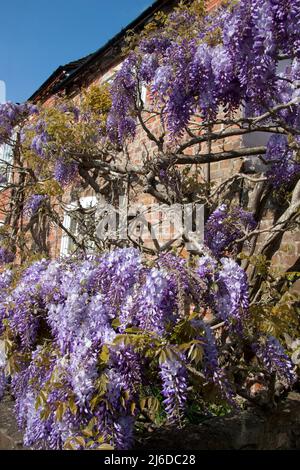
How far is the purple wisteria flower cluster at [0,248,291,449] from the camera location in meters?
1.95

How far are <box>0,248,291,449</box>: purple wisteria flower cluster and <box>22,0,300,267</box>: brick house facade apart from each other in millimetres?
2089

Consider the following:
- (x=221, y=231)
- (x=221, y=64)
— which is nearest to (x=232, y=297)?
(x=221, y=231)

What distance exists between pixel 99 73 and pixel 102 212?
4.24m

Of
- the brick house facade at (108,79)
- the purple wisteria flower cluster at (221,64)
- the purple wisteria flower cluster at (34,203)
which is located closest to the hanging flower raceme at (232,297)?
the purple wisteria flower cluster at (221,64)

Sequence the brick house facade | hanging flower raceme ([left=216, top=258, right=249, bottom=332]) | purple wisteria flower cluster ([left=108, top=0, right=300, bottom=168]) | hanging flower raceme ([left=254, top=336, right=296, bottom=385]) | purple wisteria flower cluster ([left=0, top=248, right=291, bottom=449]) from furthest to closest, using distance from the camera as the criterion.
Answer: the brick house facade < purple wisteria flower cluster ([left=108, top=0, right=300, bottom=168]) < hanging flower raceme ([left=254, top=336, right=296, bottom=385]) < hanging flower raceme ([left=216, top=258, right=249, bottom=332]) < purple wisteria flower cluster ([left=0, top=248, right=291, bottom=449])

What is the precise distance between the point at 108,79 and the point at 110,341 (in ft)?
14.3

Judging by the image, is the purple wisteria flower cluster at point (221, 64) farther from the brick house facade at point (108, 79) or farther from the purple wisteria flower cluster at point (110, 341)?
the purple wisteria flower cluster at point (110, 341)

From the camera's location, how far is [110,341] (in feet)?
6.59

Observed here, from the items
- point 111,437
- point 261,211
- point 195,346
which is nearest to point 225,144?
point 261,211

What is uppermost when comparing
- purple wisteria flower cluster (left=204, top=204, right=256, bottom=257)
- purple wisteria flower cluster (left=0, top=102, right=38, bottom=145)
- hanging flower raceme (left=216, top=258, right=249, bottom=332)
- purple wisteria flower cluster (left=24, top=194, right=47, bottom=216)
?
purple wisteria flower cluster (left=0, top=102, right=38, bottom=145)

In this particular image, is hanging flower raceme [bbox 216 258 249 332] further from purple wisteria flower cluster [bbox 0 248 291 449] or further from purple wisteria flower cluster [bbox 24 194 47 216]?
purple wisteria flower cluster [bbox 24 194 47 216]

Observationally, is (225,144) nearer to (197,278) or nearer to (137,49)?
(137,49)

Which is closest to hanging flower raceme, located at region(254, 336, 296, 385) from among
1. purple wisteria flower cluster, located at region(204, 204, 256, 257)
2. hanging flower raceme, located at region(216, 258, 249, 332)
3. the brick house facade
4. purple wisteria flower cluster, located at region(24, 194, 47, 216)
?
hanging flower raceme, located at region(216, 258, 249, 332)
